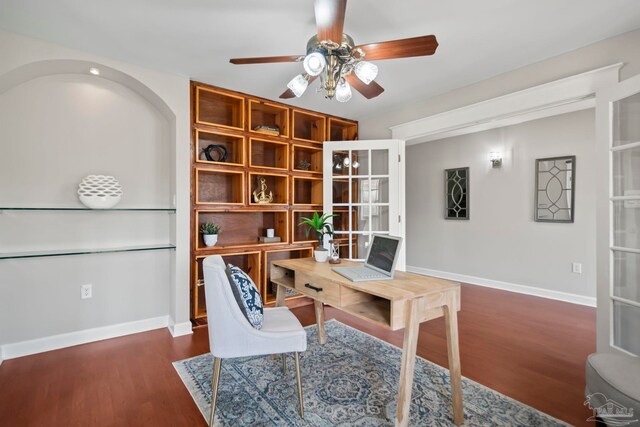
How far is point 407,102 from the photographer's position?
3.72 metres

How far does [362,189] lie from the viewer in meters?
4.02

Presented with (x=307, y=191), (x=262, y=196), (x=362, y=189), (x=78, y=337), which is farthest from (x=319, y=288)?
(x=307, y=191)

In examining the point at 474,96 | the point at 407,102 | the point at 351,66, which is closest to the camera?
the point at 351,66

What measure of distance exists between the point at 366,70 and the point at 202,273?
2.76m

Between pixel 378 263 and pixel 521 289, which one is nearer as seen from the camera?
pixel 378 263

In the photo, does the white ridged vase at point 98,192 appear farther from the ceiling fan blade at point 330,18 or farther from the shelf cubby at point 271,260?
the ceiling fan blade at point 330,18

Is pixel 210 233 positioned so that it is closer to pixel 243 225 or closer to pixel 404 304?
pixel 243 225

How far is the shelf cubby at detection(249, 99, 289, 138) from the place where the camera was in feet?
12.2

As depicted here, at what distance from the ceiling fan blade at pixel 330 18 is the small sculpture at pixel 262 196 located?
226 cm

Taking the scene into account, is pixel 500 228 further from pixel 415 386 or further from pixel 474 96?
pixel 415 386

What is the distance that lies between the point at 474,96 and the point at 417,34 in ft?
3.77

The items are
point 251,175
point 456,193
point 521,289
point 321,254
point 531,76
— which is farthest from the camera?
point 456,193

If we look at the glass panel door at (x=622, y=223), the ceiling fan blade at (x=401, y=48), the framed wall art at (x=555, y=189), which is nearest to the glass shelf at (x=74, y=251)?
the ceiling fan blade at (x=401, y=48)

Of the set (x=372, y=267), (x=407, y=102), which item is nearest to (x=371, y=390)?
(x=372, y=267)
